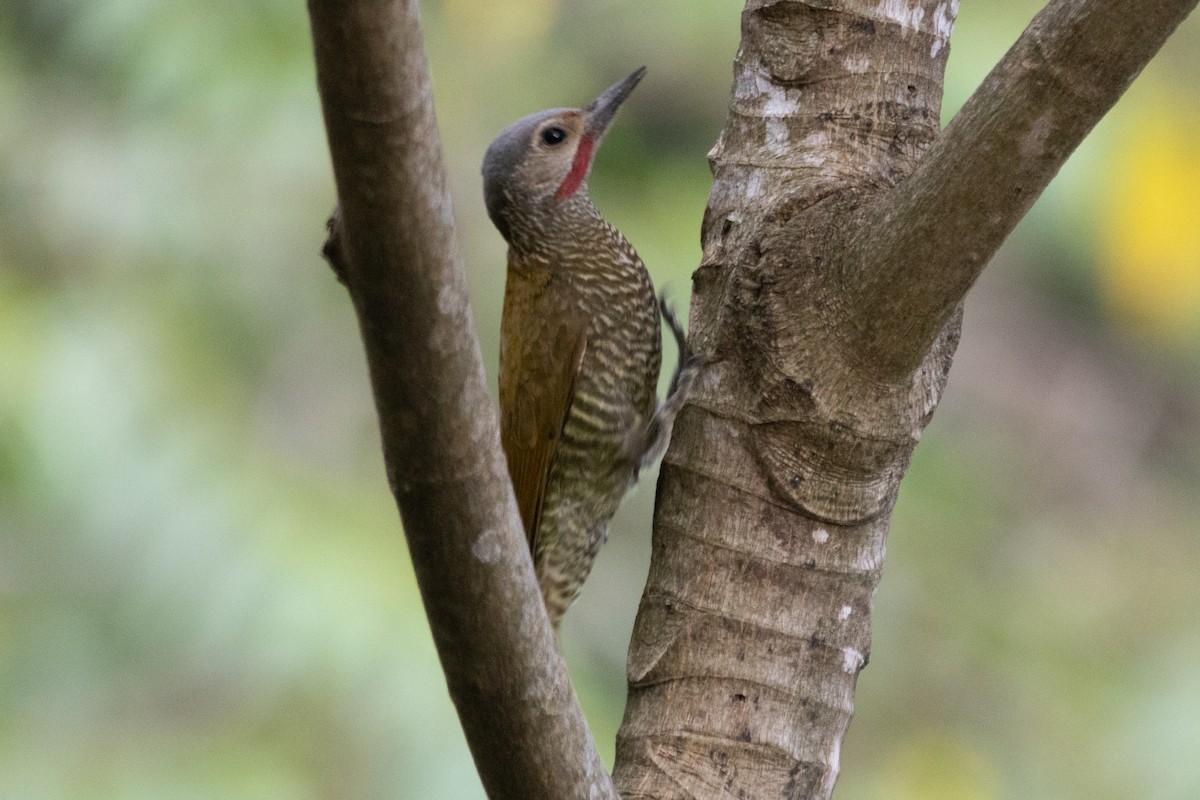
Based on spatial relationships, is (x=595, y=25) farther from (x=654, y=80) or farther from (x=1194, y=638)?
(x=1194, y=638)

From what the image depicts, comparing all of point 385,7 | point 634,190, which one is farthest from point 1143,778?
point 385,7

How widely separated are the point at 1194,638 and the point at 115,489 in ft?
13.0

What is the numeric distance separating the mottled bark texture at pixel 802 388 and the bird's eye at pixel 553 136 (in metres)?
0.79

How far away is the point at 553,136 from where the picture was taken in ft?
9.48

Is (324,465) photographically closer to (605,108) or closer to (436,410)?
(605,108)

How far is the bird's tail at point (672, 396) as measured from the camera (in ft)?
7.02

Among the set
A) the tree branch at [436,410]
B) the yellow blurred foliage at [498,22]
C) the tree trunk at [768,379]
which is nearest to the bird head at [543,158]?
the tree trunk at [768,379]

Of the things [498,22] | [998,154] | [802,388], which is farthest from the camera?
[498,22]

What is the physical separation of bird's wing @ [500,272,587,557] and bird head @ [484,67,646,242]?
25 centimetres

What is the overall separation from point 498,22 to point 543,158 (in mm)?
2603

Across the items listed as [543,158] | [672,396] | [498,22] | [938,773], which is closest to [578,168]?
[543,158]

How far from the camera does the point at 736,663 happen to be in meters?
1.89

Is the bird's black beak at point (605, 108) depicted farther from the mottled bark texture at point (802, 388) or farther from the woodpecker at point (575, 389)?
the mottled bark texture at point (802, 388)

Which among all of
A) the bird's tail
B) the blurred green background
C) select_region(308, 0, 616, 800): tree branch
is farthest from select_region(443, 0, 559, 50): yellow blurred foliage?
select_region(308, 0, 616, 800): tree branch
